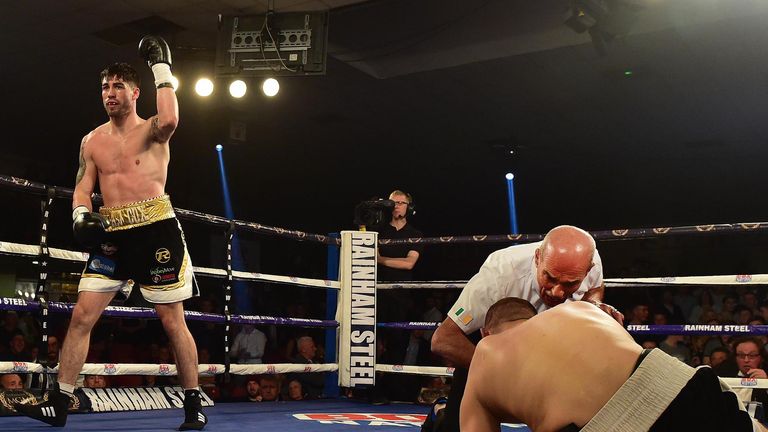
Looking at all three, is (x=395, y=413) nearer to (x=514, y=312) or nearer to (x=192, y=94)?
(x=514, y=312)

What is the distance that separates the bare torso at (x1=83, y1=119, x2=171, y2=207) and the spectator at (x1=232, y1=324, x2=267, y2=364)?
343 cm

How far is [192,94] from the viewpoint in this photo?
7.49m

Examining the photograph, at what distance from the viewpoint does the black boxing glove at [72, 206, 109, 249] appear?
109 inches

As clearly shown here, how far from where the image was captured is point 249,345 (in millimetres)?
6414

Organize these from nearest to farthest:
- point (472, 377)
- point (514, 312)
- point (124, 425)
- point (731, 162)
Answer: point (472, 377) < point (514, 312) < point (124, 425) < point (731, 162)

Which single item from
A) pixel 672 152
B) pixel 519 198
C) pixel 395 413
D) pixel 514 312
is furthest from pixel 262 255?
pixel 514 312

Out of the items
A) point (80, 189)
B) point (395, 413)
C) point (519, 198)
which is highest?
point (519, 198)

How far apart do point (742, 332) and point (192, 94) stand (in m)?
5.57

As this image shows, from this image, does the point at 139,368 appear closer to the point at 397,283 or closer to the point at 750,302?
the point at 397,283

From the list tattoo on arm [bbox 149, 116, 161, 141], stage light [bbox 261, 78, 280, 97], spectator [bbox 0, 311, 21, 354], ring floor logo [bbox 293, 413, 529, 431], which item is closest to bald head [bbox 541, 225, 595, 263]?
ring floor logo [bbox 293, 413, 529, 431]

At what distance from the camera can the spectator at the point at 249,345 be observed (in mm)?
6316

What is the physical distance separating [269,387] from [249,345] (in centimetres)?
97

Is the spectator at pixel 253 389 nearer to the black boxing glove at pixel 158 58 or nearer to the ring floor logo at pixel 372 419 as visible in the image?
A: the ring floor logo at pixel 372 419

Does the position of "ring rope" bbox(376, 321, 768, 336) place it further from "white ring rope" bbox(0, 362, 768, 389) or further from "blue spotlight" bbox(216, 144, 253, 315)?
"blue spotlight" bbox(216, 144, 253, 315)
